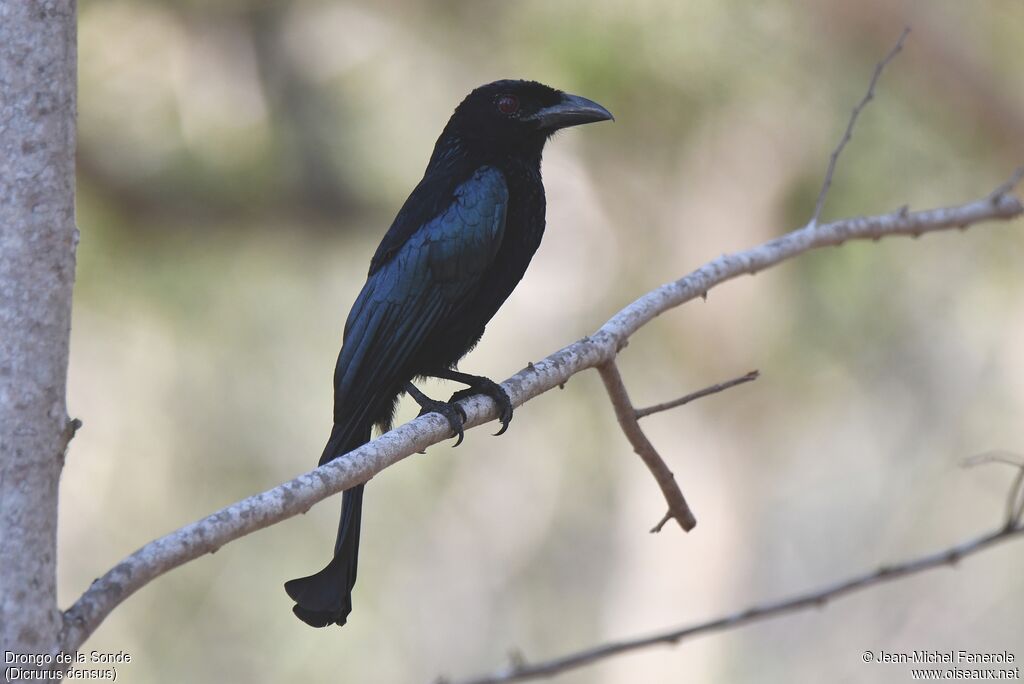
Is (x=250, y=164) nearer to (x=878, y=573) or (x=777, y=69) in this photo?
(x=777, y=69)

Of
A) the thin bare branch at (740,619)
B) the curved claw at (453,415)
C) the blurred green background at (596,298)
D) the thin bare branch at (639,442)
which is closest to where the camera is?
the thin bare branch at (740,619)

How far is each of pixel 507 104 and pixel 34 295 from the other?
2.21 m

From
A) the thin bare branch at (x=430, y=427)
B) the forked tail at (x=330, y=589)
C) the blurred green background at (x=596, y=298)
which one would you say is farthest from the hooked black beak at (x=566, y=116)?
the blurred green background at (x=596, y=298)

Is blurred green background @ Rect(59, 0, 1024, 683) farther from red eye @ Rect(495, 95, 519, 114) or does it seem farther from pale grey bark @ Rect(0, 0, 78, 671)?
pale grey bark @ Rect(0, 0, 78, 671)

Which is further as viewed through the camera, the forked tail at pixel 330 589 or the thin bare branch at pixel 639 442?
the thin bare branch at pixel 639 442

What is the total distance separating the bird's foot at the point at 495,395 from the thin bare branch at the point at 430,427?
0.02 metres

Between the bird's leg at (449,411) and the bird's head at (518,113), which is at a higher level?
the bird's head at (518,113)

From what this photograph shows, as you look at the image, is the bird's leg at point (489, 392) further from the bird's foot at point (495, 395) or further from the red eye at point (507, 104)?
the red eye at point (507, 104)

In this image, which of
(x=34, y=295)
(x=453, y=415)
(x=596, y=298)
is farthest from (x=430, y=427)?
(x=596, y=298)

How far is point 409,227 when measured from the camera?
3.52m

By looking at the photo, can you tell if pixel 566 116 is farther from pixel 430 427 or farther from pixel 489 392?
pixel 430 427

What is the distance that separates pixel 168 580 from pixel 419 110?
4567 mm

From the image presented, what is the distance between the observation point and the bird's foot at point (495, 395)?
9.84ft

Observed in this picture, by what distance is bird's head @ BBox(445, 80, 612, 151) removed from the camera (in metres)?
3.79
